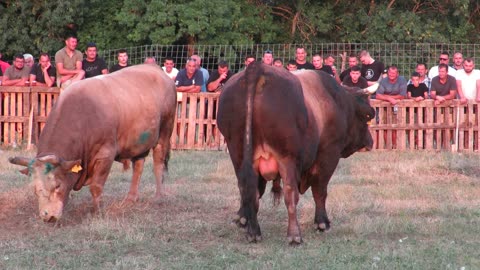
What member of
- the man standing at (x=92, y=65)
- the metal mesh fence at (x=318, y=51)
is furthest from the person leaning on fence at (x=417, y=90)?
the man standing at (x=92, y=65)

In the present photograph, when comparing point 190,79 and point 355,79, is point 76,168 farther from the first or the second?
point 190,79

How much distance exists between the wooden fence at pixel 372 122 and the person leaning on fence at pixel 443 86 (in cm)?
14

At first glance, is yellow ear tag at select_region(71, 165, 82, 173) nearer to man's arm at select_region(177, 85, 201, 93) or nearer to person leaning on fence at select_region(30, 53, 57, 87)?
man's arm at select_region(177, 85, 201, 93)

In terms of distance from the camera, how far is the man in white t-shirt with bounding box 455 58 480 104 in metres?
18.0

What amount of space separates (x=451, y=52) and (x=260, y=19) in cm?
641

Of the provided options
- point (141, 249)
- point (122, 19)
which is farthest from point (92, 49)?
point (122, 19)

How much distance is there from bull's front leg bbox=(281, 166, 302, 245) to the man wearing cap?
9.08 m

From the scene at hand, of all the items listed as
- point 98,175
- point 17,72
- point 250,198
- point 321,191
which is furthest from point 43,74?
point 250,198

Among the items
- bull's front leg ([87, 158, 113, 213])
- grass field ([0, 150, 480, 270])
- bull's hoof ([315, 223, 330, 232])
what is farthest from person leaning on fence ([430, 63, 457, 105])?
bull's front leg ([87, 158, 113, 213])

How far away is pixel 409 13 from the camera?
95.3ft

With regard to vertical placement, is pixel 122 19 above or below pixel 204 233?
above

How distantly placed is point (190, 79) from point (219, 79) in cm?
55

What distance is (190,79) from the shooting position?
1830 cm

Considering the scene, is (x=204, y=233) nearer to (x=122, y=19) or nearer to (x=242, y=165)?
(x=242, y=165)
